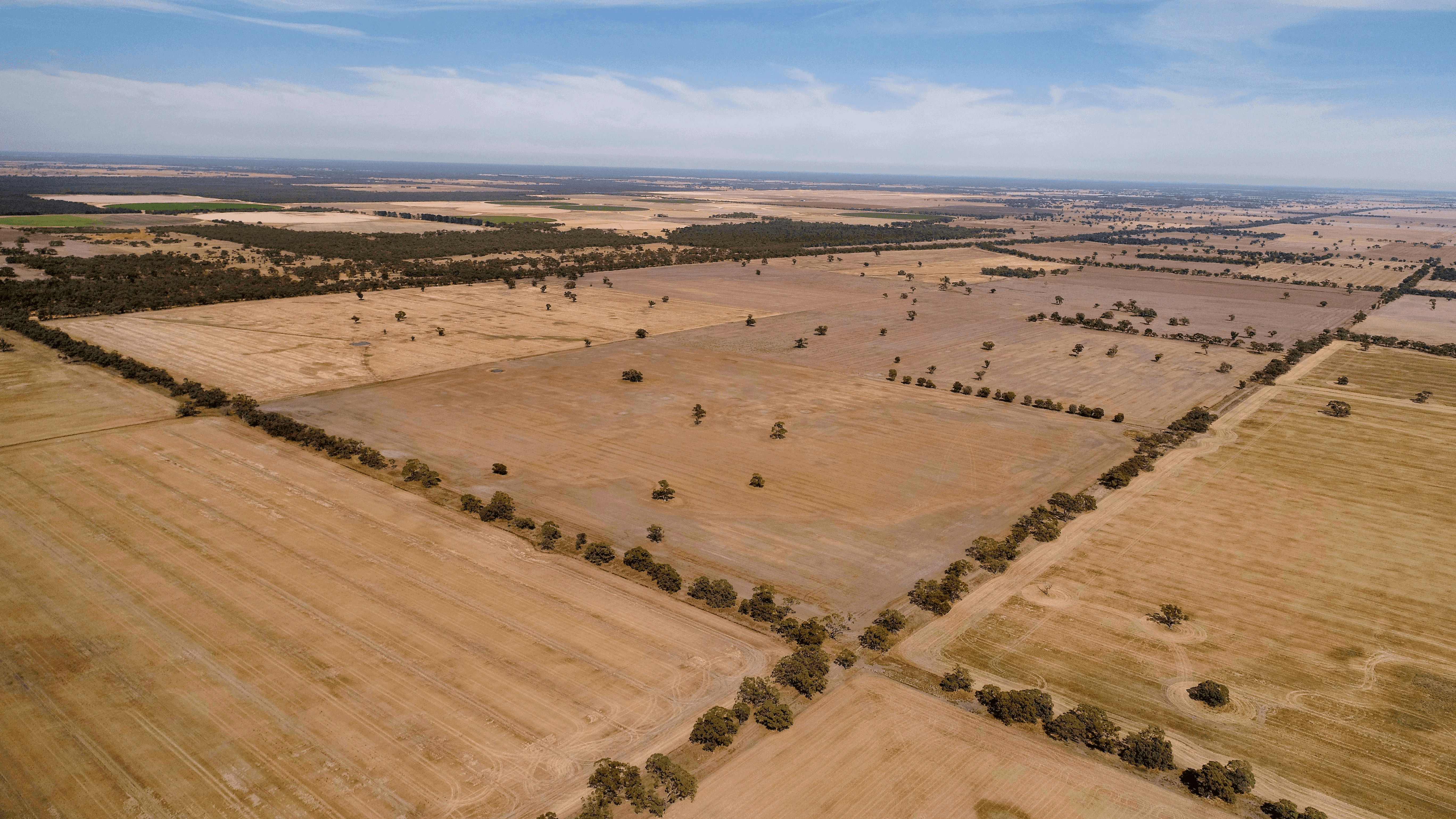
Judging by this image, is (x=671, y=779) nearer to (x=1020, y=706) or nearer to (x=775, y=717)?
(x=775, y=717)

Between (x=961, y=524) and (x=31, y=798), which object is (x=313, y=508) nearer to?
(x=31, y=798)

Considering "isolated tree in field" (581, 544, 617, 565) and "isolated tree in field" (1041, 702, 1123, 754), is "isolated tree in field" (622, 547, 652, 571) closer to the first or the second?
"isolated tree in field" (581, 544, 617, 565)

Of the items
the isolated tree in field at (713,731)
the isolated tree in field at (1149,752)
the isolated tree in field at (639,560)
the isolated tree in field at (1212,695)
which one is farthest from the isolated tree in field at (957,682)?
the isolated tree in field at (639,560)

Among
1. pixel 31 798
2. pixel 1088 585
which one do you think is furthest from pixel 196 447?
pixel 1088 585

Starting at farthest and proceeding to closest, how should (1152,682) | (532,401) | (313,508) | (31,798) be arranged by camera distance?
(532,401) < (313,508) < (1152,682) < (31,798)

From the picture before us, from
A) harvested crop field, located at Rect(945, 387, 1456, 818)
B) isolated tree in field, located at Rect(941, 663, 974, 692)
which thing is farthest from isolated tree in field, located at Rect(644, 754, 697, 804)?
harvested crop field, located at Rect(945, 387, 1456, 818)

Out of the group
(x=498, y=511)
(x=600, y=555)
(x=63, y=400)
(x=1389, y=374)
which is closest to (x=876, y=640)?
(x=600, y=555)

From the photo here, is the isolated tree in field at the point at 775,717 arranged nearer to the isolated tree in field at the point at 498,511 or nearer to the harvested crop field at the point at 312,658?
the harvested crop field at the point at 312,658

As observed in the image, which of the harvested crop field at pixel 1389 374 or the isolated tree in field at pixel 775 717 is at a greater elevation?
the harvested crop field at pixel 1389 374
